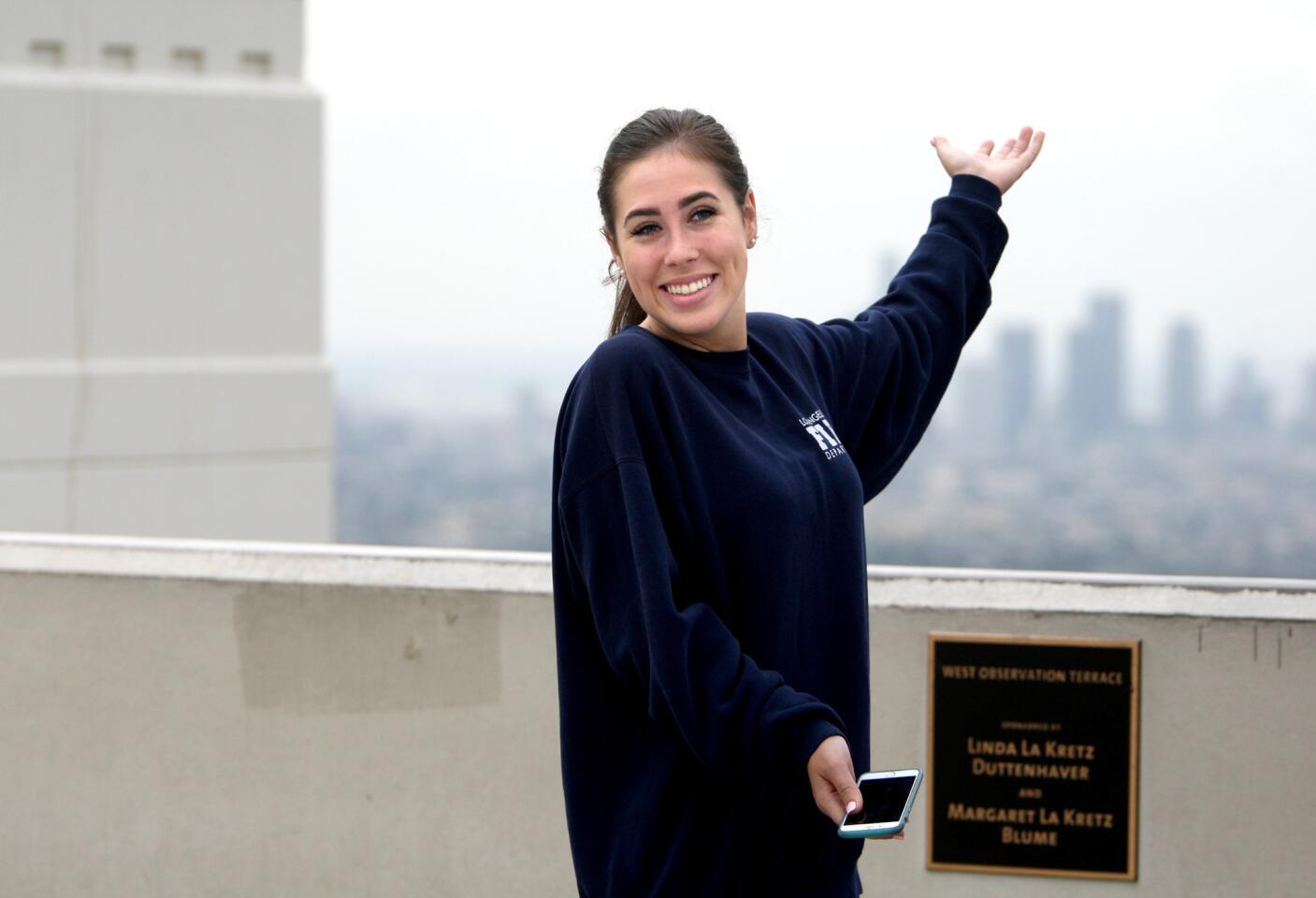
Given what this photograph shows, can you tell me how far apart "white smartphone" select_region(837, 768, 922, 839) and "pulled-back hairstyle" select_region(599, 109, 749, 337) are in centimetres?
81

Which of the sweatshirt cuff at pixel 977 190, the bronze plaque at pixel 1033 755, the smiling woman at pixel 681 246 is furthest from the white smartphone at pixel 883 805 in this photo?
the bronze plaque at pixel 1033 755

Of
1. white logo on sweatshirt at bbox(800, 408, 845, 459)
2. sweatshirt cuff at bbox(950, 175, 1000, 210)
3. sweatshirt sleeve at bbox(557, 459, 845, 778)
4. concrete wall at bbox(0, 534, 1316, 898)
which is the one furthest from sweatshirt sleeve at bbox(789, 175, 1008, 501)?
concrete wall at bbox(0, 534, 1316, 898)

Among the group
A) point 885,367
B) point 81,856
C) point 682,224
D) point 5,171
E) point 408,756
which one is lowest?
point 81,856

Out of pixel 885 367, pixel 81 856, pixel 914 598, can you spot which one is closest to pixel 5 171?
pixel 81 856

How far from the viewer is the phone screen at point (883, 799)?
2.09 m

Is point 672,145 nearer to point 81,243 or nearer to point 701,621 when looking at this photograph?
point 701,621

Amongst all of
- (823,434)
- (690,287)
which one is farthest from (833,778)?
(690,287)

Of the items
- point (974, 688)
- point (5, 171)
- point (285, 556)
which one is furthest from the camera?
point (5, 171)

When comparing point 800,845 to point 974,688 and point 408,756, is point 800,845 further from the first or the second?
point 408,756

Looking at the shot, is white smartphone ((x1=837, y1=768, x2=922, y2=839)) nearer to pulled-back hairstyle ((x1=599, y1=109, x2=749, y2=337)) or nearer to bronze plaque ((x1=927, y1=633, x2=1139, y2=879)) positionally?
pulled-back hairstyle ((x1=599, y1=109, x2=749, y2=337))

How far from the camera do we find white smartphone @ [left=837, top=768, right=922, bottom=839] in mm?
2061

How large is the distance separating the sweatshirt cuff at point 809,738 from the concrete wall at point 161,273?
8.64m

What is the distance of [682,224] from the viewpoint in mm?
2279

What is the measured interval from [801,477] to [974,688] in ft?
5.62
